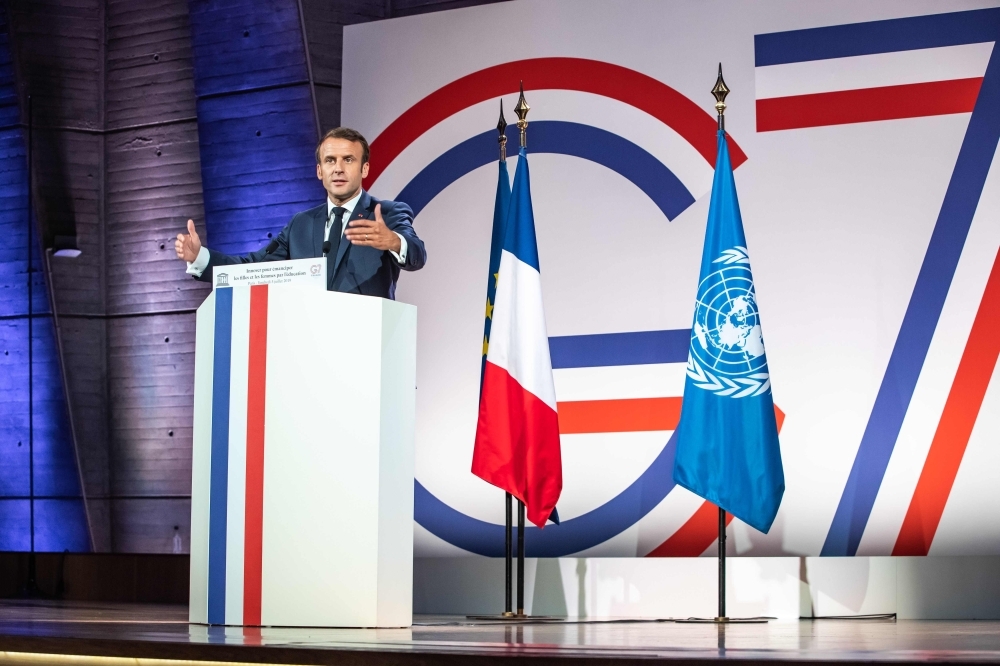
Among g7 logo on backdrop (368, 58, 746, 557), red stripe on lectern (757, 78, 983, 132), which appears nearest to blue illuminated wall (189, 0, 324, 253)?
g7 logo on backdrop (368, 58, 746, 557)

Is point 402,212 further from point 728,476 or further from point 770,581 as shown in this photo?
point 770,581

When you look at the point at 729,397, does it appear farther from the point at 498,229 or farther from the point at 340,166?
the point at 340,166

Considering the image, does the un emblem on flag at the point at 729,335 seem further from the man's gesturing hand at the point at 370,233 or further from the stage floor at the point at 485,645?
the man's gesturing hand at the point at 370,233

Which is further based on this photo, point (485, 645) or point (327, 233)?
point (327, 233)

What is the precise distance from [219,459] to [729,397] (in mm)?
1859

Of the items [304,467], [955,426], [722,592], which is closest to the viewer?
[304,467]

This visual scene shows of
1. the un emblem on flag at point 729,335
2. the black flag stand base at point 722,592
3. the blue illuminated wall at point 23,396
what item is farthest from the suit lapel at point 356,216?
the blue illuminated wall at point 23,396

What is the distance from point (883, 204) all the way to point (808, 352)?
2.21 feet

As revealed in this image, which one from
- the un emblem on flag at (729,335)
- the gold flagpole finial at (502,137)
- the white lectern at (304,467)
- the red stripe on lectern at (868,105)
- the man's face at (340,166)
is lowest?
the white lectern at (304,467)

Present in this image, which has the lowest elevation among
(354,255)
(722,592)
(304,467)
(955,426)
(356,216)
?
(722,592)

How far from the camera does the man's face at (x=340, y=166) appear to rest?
3.24 meters

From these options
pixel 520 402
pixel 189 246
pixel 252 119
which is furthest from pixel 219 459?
pixel 252 119

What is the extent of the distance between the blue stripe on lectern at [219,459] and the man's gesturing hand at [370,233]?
351 mm

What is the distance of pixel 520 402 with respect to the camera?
418 cm
